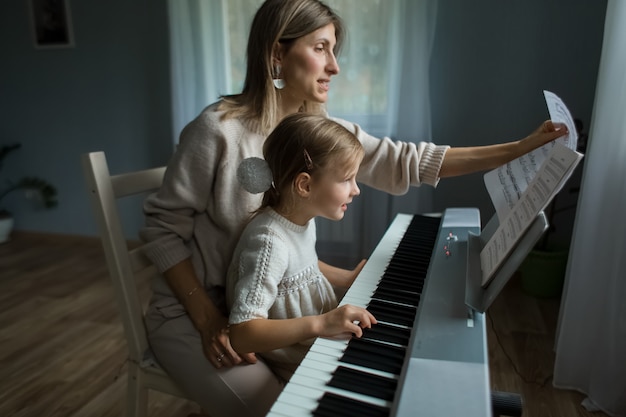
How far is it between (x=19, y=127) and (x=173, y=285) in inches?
128

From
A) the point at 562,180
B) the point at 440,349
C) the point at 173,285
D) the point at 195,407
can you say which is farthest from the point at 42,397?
the point at 562,180

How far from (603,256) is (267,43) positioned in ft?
4.34

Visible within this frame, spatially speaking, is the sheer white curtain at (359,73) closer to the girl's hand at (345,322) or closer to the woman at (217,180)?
the woman at (217,180)

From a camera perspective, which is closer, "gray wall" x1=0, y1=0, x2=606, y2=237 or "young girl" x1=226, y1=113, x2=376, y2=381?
"young girl" x1=226, y1=113, x2=376, y2=381

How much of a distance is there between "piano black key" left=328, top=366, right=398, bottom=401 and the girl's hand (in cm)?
9

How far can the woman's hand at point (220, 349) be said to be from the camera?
970 mm

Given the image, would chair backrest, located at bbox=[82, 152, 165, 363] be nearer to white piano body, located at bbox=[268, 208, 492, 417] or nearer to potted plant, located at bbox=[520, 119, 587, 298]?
white piano body, located at bbox=[268, 208, 492, 417]

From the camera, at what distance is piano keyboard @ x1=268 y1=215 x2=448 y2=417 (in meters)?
0.63

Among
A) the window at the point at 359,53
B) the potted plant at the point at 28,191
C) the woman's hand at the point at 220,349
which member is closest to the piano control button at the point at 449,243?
the woman's hand at the point at 220,349

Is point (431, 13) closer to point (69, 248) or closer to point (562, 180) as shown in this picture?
point (562, 180)

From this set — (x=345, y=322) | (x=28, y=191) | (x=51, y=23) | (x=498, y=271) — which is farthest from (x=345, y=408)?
(x=28, y=191)

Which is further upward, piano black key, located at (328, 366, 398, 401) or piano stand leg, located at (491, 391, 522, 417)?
piano black key, located at (328, 366, 398, 401)

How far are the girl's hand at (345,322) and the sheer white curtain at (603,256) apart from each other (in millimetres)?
1147

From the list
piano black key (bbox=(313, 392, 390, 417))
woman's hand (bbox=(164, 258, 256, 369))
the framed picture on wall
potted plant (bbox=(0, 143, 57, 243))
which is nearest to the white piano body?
piano black key (bbox=(313, 392, 390, 417))
